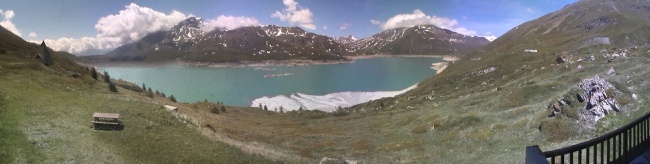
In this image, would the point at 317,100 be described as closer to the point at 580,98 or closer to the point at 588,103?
the point at 580,98

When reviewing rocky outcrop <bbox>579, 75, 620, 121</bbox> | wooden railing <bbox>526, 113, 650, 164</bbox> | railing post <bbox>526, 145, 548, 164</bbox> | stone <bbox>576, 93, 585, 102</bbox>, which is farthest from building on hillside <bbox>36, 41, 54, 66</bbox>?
wooden railing <bbox>526, 113, 650, 164</bbox>

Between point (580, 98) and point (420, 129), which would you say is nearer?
point (580, 98)

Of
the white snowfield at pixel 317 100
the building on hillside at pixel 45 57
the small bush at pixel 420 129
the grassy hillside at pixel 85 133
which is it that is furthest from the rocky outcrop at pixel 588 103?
the white snowfield at pixel 317 100

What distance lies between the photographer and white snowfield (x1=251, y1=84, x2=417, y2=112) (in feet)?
426

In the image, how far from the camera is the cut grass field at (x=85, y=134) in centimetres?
2525

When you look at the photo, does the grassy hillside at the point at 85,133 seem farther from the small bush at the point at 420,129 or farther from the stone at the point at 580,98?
the stone at the point at 580,98

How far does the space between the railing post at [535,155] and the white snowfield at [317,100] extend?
113931 millimetres

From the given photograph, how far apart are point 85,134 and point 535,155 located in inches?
1270

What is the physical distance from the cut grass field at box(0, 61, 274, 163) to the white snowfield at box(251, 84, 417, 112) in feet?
272

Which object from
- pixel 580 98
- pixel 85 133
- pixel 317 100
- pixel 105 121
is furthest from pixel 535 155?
pixel 317 100

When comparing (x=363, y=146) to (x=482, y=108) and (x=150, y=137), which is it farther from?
(x=150, y=137)

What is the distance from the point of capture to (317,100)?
140750 millimetres

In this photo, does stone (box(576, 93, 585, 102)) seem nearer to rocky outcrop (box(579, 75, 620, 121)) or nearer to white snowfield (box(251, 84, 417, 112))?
rocky outcrop (box(579, 75, 620, 121))

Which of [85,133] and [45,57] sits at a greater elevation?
[45,57]
